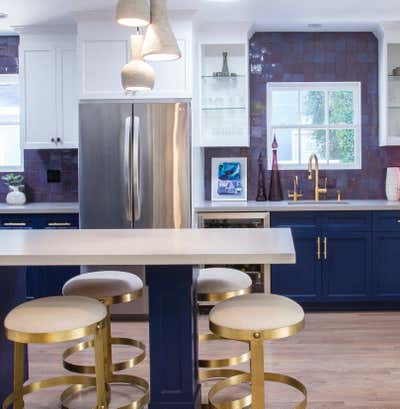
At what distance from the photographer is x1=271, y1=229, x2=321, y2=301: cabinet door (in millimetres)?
5137

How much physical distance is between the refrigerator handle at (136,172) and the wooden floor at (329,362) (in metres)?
0.90

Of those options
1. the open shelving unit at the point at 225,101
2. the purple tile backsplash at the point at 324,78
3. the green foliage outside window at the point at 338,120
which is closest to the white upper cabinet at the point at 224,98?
the open shelving unit at the point at 225,101

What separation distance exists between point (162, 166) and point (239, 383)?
1944mm

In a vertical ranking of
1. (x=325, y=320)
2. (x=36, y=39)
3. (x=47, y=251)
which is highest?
(x=36, y=39)

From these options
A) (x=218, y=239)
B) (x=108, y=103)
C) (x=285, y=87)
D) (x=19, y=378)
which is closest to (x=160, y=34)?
(x=218, y=239)

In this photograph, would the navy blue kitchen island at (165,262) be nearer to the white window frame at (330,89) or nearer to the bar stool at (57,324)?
the bar stool at (57,324)

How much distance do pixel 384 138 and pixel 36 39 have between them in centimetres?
306

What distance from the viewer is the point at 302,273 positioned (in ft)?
16.9

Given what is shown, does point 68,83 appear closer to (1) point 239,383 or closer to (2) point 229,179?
(2) point 229,179

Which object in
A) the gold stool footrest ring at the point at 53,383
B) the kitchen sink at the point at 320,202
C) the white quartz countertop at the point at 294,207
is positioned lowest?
the gold stool footrest ring at the point at 53,383

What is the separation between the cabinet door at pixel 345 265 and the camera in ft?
16.9

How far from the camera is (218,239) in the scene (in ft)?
10.0

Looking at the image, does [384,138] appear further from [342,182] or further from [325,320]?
[325,320]

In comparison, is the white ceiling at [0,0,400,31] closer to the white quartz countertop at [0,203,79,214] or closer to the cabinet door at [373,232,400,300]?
the white quartz countertop at [0,203,79,214]
